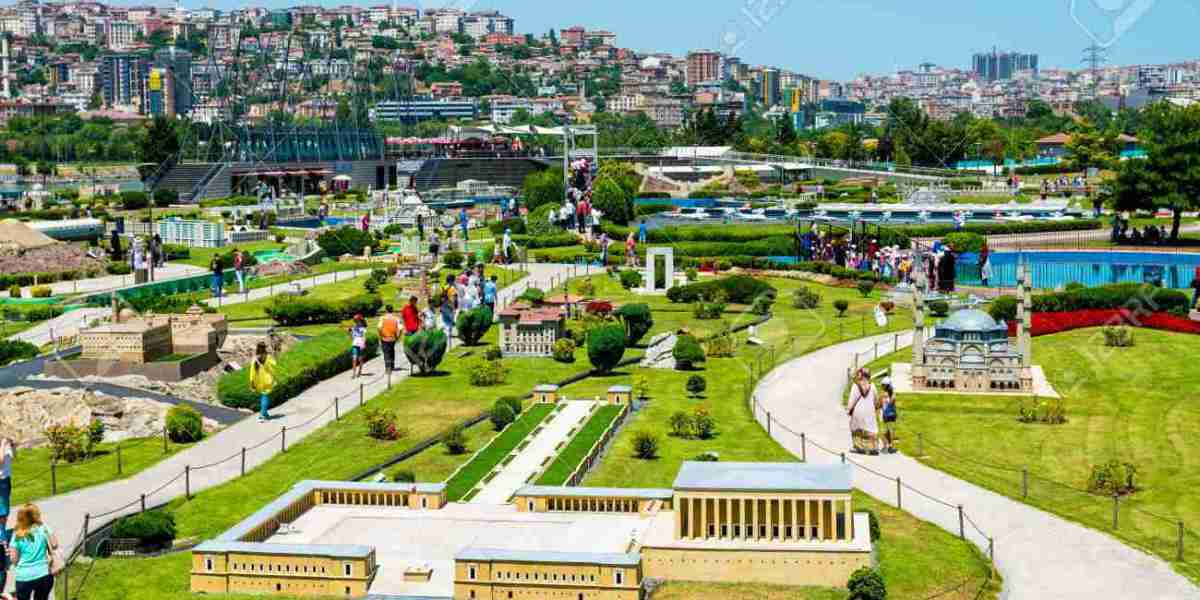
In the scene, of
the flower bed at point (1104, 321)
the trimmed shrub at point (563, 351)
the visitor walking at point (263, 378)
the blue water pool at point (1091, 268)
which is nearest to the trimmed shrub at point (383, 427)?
the visitor walking at point (263, 378)

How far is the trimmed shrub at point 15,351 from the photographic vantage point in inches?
1255

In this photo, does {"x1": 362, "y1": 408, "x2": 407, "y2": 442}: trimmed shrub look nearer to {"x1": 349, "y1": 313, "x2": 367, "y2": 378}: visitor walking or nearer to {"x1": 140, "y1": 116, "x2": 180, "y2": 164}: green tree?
{"x1": 349, "y1": 313, "x2": 367, "y2": 378}: visitor walking

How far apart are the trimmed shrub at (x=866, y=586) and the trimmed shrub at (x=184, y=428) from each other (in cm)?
1221

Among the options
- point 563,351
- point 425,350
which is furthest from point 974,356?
point 425,350

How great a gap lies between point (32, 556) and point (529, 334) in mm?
19141

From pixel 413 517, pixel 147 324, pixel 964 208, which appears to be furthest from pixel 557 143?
pixel 413 517

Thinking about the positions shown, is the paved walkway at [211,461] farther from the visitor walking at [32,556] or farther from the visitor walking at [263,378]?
the visitor walking at [32,556]

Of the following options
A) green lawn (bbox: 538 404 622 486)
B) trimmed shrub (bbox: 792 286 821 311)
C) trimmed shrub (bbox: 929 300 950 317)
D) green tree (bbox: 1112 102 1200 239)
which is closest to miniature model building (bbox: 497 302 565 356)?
green lawn (bbox: 538 404 622 486)

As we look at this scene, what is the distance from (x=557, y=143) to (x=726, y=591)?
122 meters

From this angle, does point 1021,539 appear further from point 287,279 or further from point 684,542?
point 287,279

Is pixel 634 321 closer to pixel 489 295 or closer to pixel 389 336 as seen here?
pixel 489 295

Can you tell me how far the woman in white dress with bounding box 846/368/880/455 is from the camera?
23.3 meters

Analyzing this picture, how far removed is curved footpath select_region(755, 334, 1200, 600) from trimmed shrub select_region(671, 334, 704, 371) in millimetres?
3511

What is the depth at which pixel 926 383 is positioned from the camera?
29.1 metres
